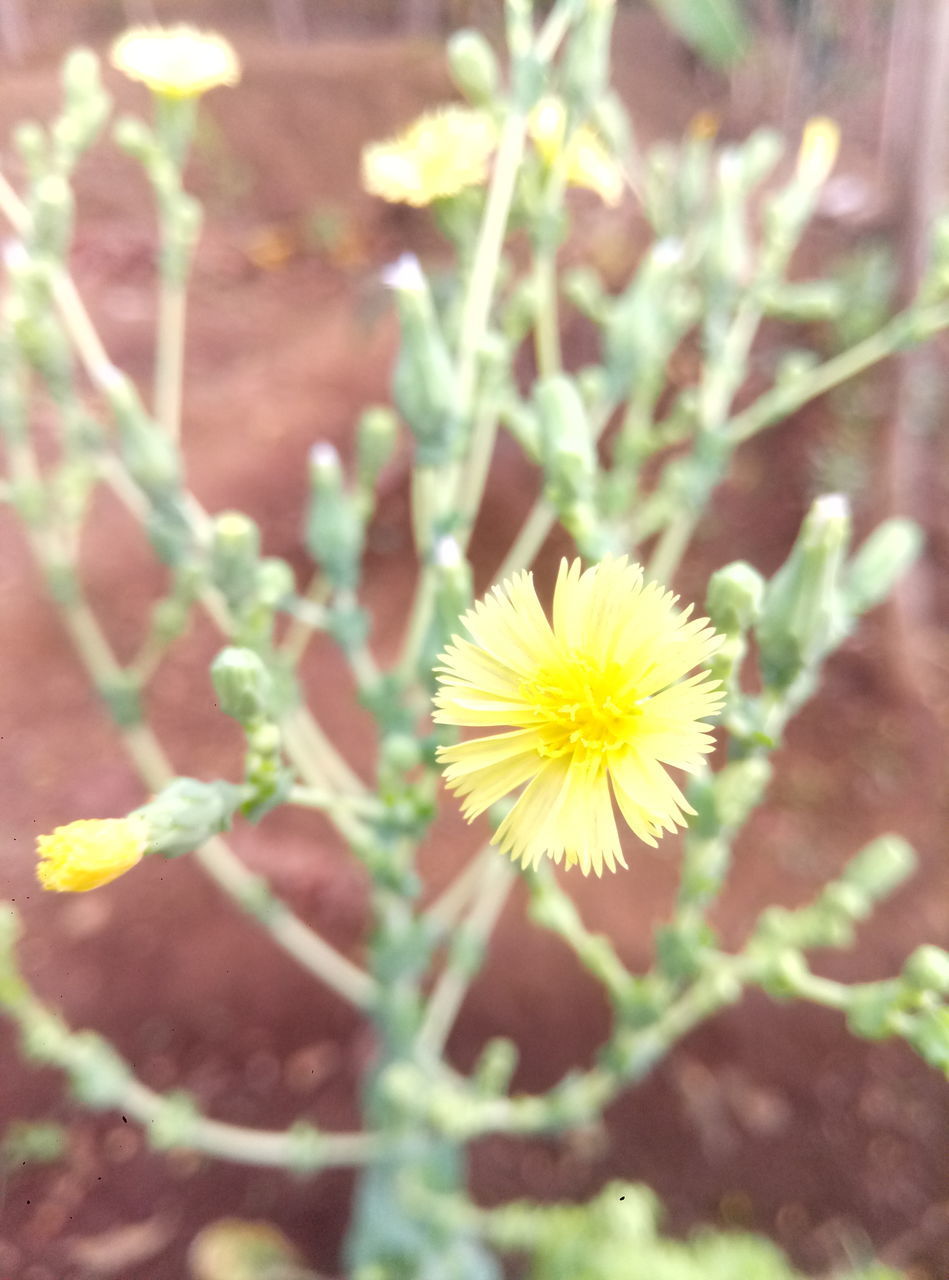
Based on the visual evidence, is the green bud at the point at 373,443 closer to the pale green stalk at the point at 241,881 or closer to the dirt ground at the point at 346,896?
the pale green stalk at the point at 241,881

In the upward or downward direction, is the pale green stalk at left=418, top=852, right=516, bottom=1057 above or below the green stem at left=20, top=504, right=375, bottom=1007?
below

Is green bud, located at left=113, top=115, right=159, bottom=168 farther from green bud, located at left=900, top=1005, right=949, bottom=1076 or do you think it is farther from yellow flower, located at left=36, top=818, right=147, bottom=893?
green bud, located at left=900, top=1005, right=949, bottom=1076

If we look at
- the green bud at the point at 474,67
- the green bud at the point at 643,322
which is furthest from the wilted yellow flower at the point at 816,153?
the green bud at the point at 474,67

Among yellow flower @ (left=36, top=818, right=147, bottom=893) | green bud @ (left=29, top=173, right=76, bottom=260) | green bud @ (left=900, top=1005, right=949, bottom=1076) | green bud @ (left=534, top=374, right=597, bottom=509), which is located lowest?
green bud @ (left=900, top=1005, right=949, bottom=1076)

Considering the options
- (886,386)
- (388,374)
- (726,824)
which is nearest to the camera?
(726,824)

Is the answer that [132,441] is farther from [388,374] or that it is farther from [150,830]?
[388,374]

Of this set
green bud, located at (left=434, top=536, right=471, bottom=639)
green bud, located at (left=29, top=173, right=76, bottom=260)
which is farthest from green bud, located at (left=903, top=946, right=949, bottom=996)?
green bud, located at (left=29, top=173, right=76, bottom=260)

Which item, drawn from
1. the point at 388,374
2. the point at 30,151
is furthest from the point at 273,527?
the point at 30,151
